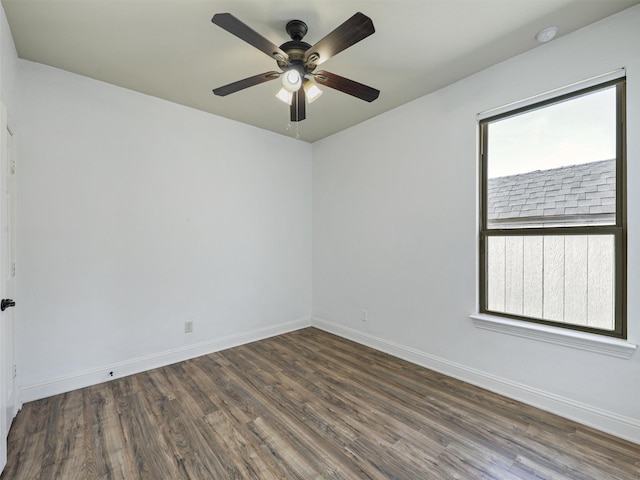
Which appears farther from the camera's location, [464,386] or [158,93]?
[158,93]

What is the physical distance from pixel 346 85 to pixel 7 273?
2618 mm

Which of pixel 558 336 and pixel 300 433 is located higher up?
pixel 558 336

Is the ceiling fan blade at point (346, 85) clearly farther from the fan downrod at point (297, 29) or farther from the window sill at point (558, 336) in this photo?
the window sill at point (558, 336)

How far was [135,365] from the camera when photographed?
2.89m

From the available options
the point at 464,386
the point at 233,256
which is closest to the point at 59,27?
the point at 233,256

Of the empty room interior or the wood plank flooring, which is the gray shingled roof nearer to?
the empty room interior

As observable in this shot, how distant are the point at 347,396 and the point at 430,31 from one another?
2861 mm

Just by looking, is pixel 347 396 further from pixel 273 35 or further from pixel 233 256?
pixel 273 35

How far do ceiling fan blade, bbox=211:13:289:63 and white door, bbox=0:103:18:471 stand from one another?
4.68 ft

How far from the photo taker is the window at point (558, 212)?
6.72 ft

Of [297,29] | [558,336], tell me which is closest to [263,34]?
[297,29]

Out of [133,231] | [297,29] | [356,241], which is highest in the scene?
[297,29]

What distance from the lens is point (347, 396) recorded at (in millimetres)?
2480

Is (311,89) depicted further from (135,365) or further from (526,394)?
(135,365)
